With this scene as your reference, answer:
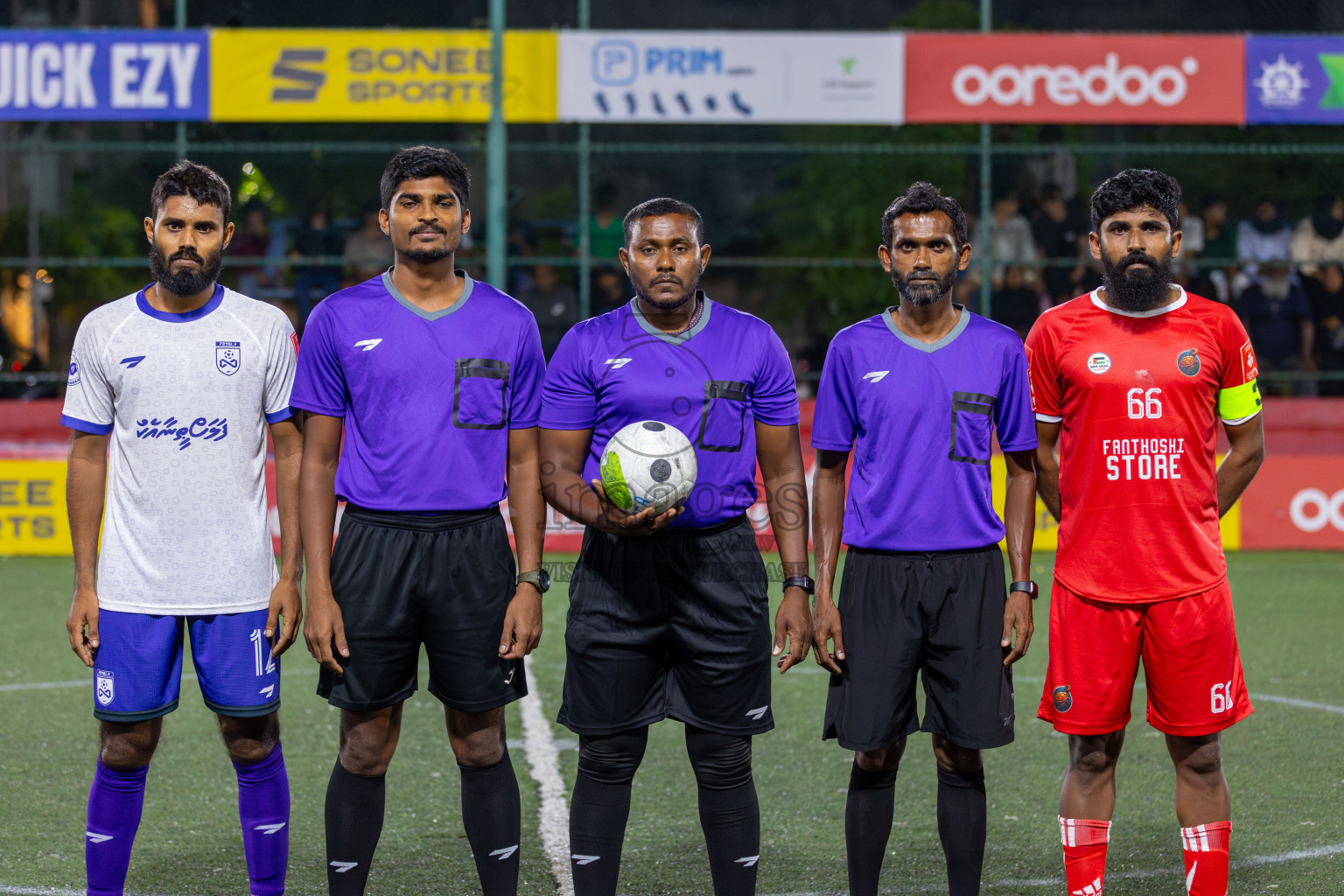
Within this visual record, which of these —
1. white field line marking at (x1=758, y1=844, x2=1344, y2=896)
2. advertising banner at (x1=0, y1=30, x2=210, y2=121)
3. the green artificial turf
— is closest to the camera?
white field line marking at (x1=758, y1=844, x2=1344, y2=896)

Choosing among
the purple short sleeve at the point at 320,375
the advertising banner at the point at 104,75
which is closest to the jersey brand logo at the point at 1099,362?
the purple short sleeve at the point at 320,375

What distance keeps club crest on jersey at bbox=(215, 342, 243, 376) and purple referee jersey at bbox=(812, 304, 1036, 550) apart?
162 cm

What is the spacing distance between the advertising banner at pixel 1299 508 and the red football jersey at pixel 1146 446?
8264 mm

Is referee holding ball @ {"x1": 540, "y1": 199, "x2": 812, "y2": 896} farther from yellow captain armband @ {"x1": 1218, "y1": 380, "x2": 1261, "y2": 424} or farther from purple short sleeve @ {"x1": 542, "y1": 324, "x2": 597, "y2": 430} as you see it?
yellow captain armband @ {"x1": 1218, "y1": 380, "x2": 1261, "y2": 424}

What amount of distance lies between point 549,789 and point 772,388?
2341 millimetres

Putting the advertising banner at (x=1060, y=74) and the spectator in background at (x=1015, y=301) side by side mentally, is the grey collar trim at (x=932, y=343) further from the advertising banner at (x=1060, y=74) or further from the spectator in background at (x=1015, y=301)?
the spectator in background at (x=1015, y=301)

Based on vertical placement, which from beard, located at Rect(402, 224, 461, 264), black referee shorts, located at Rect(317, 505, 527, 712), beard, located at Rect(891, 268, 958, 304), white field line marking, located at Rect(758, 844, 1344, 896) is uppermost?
beard, located at Rect(402, 224, 461, 264)

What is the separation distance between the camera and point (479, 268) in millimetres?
14773

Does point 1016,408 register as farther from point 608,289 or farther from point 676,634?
point 608,289

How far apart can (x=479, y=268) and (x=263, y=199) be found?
301cm

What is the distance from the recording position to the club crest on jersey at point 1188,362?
13.3ft

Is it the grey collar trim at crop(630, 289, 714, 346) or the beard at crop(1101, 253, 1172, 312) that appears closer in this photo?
the grey collar trim at crop(630, 289, 714, 346)

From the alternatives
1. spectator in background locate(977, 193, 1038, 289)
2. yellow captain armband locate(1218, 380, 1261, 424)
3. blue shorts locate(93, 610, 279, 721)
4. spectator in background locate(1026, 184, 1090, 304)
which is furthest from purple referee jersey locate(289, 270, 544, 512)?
spectator in background locate(1026, 184, 1090, 304)

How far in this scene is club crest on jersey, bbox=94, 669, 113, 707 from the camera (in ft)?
13.1
